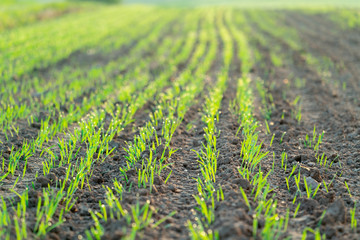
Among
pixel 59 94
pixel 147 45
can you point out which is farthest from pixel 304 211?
pixel 147 45

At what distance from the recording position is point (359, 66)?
917cm

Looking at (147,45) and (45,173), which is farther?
(147,45)

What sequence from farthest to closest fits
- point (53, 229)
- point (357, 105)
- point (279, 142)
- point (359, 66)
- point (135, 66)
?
1. point (135, 66)
2. point (359, 66)
3. point (357, 105)
4. point (279, 142)
5. point (53, 229)

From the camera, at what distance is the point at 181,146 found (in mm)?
4594

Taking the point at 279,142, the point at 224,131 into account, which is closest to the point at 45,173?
the point at 224,131

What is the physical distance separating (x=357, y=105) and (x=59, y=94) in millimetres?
5033

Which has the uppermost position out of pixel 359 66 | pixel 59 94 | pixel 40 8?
pixel 40 8

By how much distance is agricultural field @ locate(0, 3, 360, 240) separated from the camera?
2875mm

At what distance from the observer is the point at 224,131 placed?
4.90 meters

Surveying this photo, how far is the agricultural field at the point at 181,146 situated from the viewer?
2.88m

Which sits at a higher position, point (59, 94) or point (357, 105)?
point (59, 94)

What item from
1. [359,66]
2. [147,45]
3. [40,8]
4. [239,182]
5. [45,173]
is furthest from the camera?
[40,8]

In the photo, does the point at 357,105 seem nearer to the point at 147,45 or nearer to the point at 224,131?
the point at 224,131

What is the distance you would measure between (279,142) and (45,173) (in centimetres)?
266
